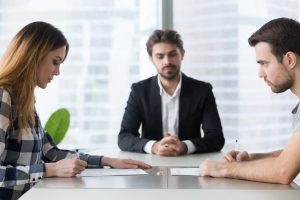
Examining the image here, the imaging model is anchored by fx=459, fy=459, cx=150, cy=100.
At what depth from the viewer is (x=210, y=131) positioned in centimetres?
301

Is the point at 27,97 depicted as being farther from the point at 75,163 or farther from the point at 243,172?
the point at 243,172

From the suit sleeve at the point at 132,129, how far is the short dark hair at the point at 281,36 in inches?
43.4

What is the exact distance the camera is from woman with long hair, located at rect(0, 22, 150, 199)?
5.55ft

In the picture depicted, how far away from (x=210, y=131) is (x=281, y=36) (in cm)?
123

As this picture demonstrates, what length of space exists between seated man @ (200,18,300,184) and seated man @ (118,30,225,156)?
107 centimetres

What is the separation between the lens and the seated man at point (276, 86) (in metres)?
1.62

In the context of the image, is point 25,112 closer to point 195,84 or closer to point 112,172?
point 112,172

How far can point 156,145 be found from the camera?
266cm

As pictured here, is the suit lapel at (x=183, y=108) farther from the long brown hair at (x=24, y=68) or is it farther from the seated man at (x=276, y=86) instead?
the long brown hair at (x=24, y=68)

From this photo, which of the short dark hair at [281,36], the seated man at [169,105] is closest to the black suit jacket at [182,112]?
the seated man at [169,105]

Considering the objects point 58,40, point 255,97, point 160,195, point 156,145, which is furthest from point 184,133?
point 160,195

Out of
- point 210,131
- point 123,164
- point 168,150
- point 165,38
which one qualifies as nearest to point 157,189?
point 123,164

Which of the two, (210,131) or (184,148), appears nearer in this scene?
(184,148)

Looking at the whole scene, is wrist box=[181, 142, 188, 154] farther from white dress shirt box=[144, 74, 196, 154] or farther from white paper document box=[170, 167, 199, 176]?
white paper document box=[170, 167, 199, 176]
